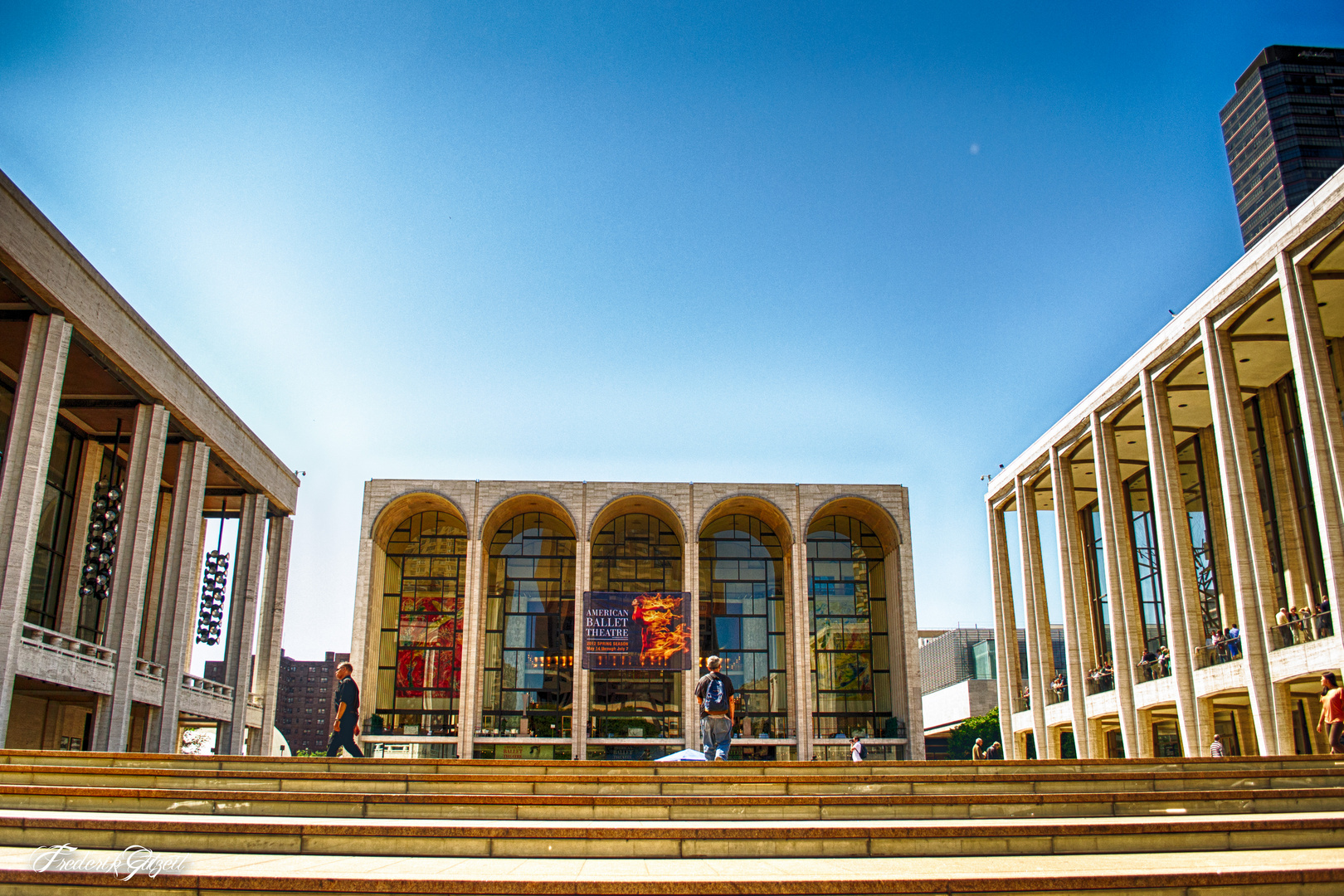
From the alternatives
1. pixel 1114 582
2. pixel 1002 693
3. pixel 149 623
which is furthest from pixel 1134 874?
pixel 1002 693

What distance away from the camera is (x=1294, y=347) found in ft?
67.2

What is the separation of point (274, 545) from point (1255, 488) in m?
32.9

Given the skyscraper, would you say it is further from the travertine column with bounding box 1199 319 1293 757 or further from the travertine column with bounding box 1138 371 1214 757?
the travertine column with bounding box 1199 319 1293 757

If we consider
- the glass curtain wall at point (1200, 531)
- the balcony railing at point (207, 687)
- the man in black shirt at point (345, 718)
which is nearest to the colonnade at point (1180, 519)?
the glass curtain wall at point (1200, 531)

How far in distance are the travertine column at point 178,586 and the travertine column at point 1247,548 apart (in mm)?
28057

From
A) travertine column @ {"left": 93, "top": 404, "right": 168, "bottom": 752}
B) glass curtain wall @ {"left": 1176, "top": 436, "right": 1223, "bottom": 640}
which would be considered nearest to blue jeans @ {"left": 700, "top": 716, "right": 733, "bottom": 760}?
travertine column @ {"left": 93, "top": 404, "right": 168, "bottom": 752}

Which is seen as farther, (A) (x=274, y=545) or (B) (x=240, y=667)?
(A) (x=274, y=545)

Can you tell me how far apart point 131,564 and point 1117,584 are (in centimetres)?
2823

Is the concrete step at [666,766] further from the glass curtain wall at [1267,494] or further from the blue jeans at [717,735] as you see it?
the glass curtain wall at [1267,494]

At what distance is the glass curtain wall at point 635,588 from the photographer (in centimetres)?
3878

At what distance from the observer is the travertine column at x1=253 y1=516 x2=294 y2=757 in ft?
117

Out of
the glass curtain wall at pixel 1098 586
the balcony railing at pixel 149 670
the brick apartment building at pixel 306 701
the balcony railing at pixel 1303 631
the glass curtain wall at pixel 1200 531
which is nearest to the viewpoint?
the balcony railing at pixel 1303 631

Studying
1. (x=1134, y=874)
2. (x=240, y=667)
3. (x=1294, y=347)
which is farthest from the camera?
(x=240, y=667)

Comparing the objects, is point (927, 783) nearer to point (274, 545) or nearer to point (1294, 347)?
point (1294, 347)
